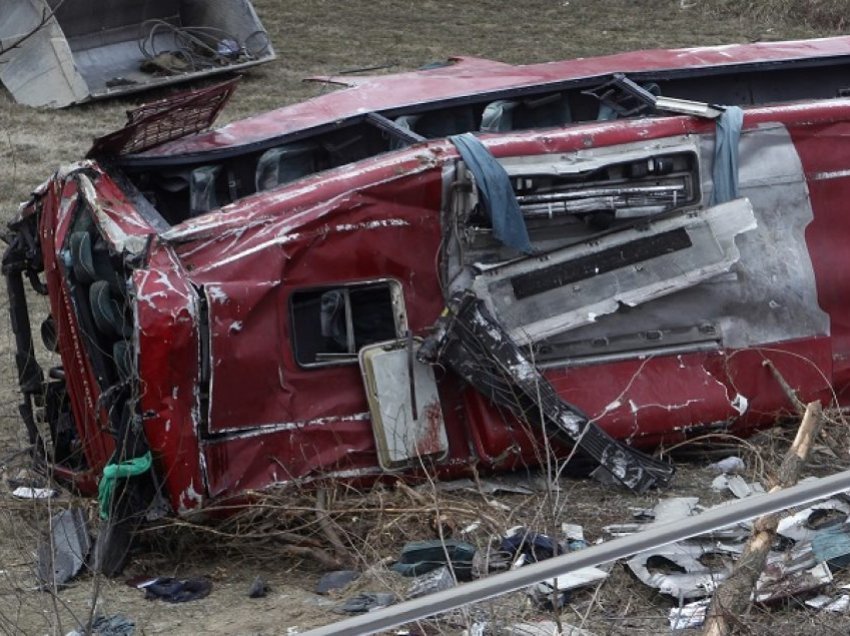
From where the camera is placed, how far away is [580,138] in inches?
264

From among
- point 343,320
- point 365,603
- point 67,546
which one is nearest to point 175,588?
point 67,546

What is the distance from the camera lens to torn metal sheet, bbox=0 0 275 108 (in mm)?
13672

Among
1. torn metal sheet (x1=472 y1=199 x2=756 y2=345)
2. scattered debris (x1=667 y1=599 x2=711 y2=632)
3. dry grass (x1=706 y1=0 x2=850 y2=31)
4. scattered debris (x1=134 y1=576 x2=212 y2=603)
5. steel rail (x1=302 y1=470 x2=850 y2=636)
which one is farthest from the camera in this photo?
dry grass (x1=706 y1=0 x2=850 y2=31)

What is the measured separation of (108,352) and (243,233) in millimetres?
794

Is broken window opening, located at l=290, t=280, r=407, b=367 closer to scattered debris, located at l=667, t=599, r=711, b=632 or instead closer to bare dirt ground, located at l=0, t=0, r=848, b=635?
bare dirt ground, located at l=0, t=0, r=848, b=635

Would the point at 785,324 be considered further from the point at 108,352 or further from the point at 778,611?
the point at 108,352

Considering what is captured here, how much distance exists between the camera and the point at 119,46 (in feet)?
48.8

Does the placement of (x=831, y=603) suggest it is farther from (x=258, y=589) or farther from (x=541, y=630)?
(x=258, y=589)

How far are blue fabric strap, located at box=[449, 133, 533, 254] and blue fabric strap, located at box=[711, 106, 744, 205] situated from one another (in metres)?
1.00

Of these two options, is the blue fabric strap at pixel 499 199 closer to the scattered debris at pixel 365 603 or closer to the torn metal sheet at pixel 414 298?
the torn metal sheet at pixel 414 298

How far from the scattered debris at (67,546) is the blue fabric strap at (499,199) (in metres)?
2.19

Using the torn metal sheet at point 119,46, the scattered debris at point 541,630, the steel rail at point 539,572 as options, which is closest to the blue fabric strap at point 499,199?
the scattered debris at point 541,630

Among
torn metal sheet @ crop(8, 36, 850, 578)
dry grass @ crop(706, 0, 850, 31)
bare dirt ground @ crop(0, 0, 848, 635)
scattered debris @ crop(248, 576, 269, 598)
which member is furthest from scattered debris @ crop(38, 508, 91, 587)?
dry grass @ crop(706, 0, 850, 31)

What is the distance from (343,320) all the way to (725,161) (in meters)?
1.90
